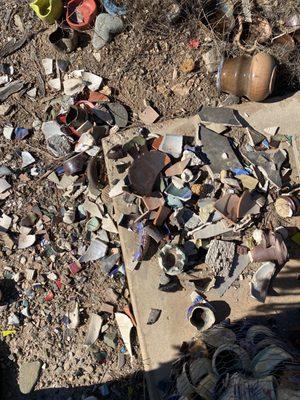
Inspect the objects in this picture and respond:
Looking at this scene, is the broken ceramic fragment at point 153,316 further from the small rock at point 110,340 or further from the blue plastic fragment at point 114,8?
the blue plastic fragment at point 114,8

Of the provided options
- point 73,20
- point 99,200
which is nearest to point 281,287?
point 99,200

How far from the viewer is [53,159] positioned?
396cm

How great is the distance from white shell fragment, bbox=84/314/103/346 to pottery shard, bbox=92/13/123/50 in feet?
7.42

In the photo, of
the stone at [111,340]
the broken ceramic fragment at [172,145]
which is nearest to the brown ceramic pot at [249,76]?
the broken ceramic fragment at [172,145]

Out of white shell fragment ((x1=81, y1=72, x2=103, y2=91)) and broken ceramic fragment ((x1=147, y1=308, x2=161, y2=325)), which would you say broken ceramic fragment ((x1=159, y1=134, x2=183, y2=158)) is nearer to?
white shell fragment ((x1=81, y1=72, x2=103, y2=91))

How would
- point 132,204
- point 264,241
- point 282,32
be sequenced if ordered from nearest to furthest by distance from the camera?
point 264,241 < point 132,204 < point 282,32

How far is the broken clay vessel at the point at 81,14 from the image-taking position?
4027 millimetres

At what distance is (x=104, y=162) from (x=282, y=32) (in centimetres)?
180

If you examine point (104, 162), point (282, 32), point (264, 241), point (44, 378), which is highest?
point (282, 32)

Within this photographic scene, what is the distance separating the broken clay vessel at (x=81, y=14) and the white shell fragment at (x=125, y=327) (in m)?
2.38

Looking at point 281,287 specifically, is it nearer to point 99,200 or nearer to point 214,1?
point 99,200

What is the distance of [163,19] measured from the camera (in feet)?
13.2

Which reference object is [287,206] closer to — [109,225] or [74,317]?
[109,225]

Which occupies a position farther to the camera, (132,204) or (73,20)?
(73,20)
